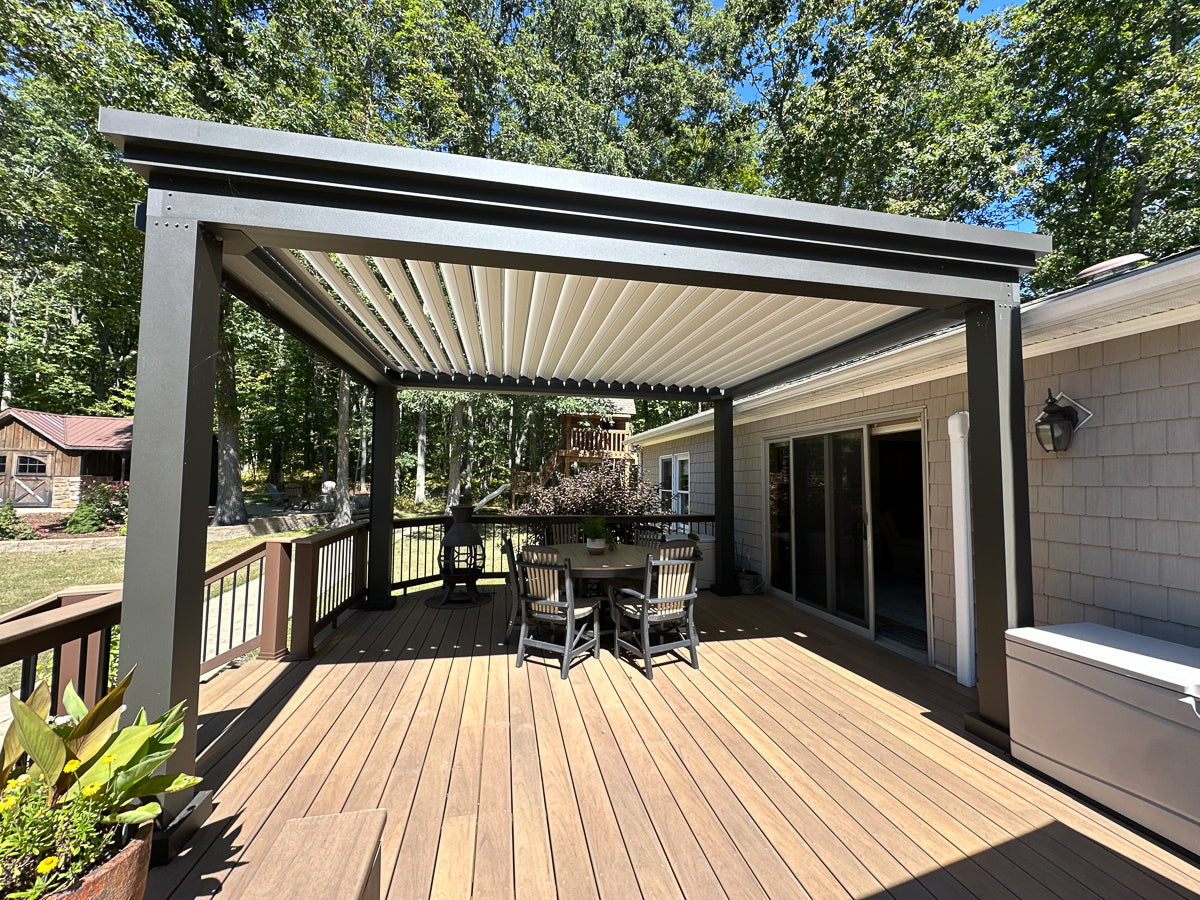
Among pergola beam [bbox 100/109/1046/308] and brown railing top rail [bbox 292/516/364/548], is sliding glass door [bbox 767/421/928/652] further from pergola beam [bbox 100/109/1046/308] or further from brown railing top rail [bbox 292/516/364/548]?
brown railing top rail [bbox 292/516/364/548]

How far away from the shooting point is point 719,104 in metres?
14.0

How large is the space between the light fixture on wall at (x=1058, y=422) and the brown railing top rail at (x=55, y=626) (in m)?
4.98

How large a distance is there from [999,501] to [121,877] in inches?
146

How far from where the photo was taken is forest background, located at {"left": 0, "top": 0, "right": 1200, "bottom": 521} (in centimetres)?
911

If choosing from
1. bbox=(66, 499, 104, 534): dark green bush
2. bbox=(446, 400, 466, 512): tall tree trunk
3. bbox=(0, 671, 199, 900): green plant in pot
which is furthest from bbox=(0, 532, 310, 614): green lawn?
bbox=(0, 671, 199, 900): green plant in pot

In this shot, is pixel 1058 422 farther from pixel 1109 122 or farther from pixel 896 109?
pixel 1109 122

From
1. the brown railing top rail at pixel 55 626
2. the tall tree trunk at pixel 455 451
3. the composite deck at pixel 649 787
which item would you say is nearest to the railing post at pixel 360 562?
the composite deck at pixel 649 787

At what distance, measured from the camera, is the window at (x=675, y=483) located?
915cm

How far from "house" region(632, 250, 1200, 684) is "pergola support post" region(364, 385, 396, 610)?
4.35m

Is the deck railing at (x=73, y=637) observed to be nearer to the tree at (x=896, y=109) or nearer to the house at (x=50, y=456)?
the tree at (x=896, y=109)

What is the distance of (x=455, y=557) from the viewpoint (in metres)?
5.84

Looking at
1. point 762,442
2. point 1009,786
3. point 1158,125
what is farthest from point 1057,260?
point 1009,786

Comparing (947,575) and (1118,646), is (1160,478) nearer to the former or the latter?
(1118,646)

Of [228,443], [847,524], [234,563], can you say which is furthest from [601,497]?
[228,443]
